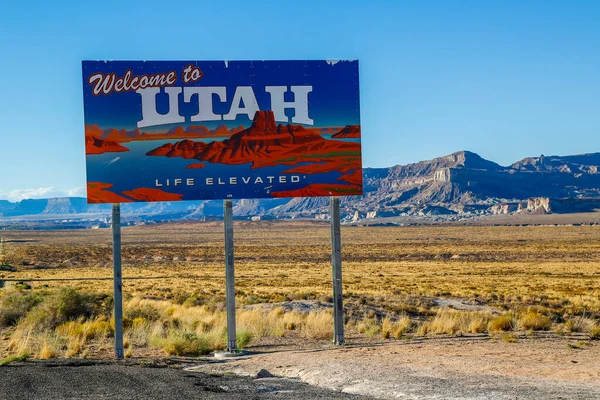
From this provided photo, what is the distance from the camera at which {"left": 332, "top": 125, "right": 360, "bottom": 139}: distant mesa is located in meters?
14.7

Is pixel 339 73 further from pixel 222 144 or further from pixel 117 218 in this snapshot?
pixel 117 218

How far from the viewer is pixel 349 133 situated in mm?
14703

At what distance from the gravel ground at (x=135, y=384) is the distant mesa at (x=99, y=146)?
4.08m

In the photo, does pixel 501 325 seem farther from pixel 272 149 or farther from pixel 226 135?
pixel 226 135

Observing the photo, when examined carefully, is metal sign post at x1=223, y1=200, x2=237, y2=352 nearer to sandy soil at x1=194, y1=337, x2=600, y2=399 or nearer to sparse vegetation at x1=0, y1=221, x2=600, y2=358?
sandy soil at x1=194, y1=337, x2=600, y2=399

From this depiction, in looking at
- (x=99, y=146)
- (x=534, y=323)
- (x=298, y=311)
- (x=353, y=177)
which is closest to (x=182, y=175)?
(x=99, y=146)

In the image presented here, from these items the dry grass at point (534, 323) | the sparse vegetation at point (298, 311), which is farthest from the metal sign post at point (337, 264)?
the dry grass at point (534, 323)

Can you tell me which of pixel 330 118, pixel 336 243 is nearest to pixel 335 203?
pixel 336 243

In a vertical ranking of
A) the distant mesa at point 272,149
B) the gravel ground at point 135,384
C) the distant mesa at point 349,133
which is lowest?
the gravel ground at point 135,384

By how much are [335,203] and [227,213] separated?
2176mm

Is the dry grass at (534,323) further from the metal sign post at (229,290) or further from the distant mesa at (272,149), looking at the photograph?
the metal sign post at (229,290)

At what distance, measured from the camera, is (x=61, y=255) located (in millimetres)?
84688

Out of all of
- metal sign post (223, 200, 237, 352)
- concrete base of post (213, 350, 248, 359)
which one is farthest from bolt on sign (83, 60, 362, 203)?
concrete base of post (213, 350, 248, 359)

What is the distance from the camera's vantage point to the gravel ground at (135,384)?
9.12m
